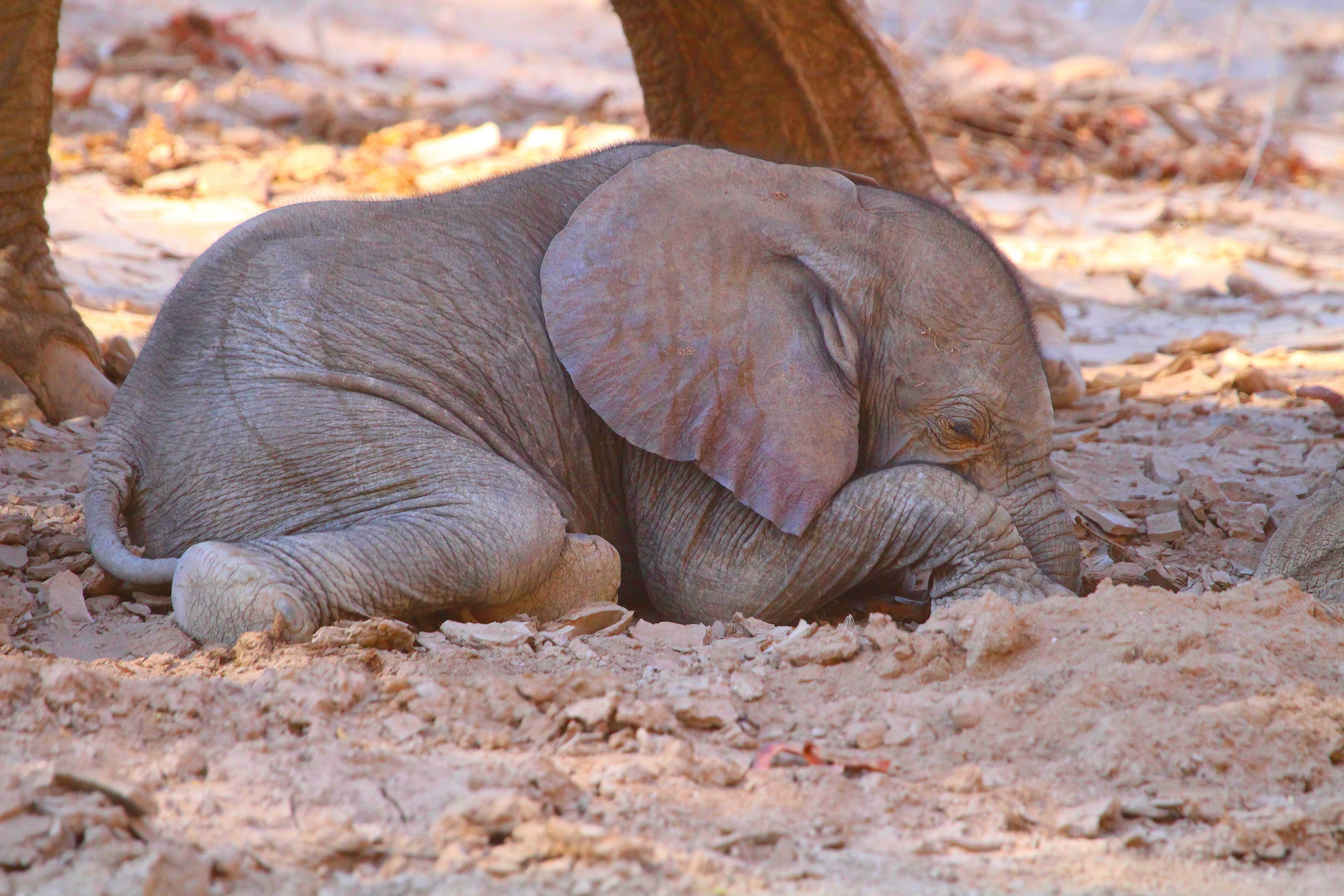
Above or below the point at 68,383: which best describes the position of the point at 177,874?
above

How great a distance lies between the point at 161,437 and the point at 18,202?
2.14 m

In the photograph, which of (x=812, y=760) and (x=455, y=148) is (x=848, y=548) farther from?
(x=455, y=148)

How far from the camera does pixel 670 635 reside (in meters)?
4.01

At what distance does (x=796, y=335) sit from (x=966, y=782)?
1.81 m

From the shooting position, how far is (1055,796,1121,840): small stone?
105 inches

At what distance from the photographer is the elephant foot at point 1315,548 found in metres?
4.27

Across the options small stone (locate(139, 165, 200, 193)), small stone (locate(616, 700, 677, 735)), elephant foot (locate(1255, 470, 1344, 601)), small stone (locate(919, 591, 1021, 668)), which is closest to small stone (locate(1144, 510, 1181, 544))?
elephant foot (locate(1255, 470, 1344, 601))

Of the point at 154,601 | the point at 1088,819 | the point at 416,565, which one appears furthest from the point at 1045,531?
the point at 154,601

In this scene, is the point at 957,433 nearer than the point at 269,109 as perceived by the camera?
A: Yes

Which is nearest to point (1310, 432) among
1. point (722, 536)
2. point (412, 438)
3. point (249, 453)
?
point (722, 536)

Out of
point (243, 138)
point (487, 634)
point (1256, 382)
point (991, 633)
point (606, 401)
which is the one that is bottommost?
point (243, 138)

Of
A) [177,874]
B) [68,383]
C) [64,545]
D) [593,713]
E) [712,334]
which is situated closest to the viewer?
[177,874]

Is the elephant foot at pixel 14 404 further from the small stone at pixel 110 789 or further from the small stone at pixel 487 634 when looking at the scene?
the small stone at pixel 110 789

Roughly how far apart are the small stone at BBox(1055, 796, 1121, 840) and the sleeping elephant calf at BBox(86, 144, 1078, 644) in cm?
157
